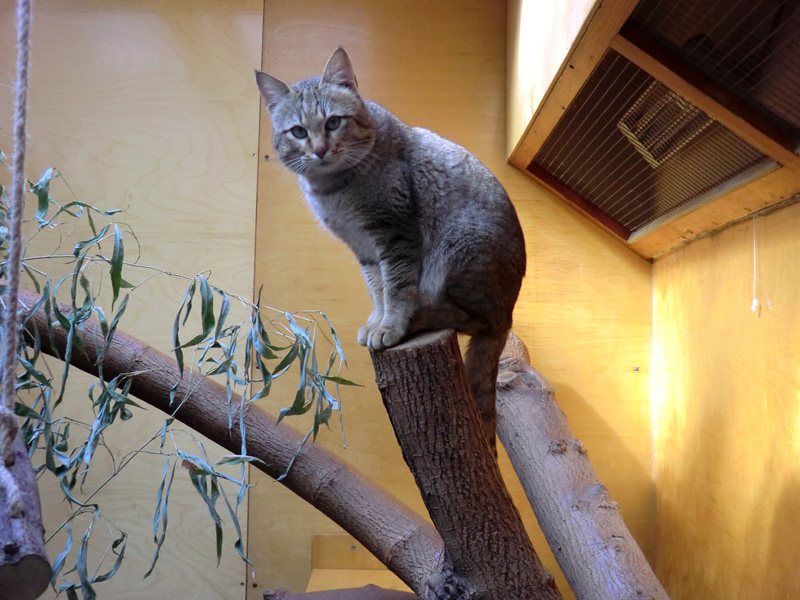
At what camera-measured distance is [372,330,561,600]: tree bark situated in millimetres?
1479

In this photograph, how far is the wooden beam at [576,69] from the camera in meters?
1.65

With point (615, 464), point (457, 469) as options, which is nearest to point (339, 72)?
point (457, 469)

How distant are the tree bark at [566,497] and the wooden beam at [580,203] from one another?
30.5 inches

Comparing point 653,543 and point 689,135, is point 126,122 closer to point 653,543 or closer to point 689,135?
point 689,135

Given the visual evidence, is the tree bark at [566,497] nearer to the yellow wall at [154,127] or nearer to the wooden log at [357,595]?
the wooden log at [357,595]

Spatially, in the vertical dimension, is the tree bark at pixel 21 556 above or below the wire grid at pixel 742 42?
below

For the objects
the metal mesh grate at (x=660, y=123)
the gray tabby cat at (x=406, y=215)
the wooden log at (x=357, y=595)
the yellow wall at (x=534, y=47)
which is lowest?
the wooden log at (x=357, y=595)

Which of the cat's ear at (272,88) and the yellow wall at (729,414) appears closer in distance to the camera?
the yellow wall at (729,414)

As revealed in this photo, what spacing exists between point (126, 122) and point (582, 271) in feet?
7.18

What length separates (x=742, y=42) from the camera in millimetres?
1583

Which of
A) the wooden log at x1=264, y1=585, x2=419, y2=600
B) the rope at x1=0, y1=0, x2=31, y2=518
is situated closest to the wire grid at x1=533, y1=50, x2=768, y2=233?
the rope at x1=0, y1=0, x2=31, y2=518

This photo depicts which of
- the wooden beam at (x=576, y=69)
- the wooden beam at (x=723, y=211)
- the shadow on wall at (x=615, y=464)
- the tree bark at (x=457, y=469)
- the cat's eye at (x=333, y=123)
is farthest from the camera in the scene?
the shadow on wall at (x=615, y=464)

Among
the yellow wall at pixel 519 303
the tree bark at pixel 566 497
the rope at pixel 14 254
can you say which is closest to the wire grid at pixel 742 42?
the tree bark at pixel 566 497

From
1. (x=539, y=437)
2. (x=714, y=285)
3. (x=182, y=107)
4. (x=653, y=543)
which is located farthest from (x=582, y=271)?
(x=182, y=107)
